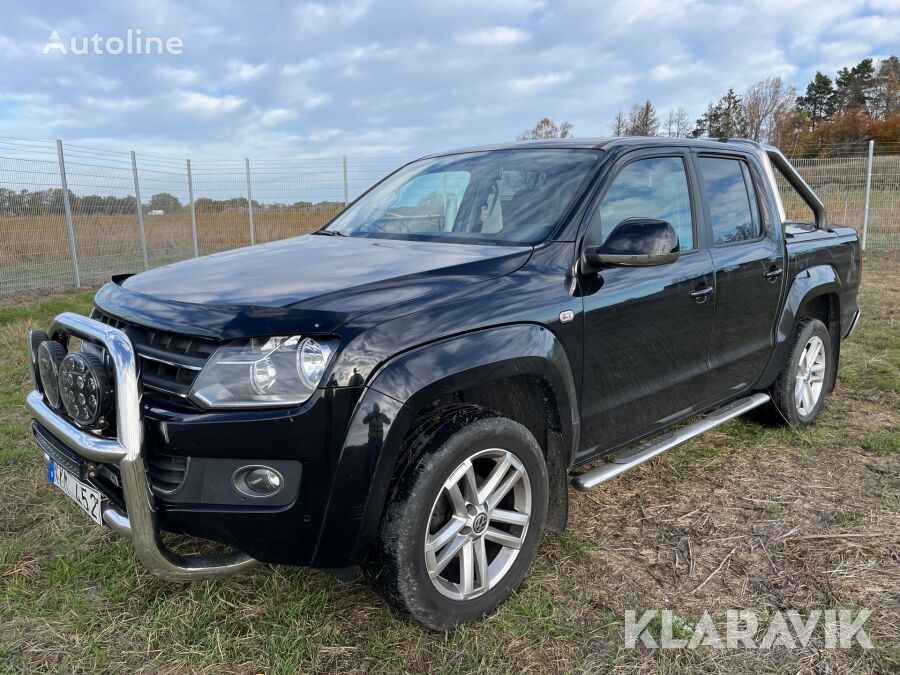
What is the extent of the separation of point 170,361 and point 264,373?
338 millimetres

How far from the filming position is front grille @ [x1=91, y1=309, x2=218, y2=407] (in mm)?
1984

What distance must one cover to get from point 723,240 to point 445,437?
2093 millimetres

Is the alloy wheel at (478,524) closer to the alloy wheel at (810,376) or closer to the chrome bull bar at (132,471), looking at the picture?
the chrome bull bar at (132,471)

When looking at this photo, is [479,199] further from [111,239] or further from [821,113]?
[821,113]

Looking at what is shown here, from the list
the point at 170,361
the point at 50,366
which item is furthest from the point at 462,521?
the point at 50,366

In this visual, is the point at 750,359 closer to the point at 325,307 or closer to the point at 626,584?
the point at 626,584

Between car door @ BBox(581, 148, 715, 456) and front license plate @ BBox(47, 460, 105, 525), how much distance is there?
1748 millimetres

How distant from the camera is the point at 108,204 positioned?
11047 mm

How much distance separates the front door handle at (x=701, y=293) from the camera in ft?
10.1

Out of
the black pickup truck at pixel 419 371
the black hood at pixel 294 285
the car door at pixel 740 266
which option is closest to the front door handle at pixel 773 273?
the car door at pixel 740 266

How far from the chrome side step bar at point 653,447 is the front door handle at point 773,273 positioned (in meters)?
0.70

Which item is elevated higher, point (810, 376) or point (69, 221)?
point (69, 221)

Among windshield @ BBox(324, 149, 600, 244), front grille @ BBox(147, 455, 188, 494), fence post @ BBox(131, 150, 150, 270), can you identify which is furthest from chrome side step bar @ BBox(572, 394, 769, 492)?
fence post @ BBox(131, 150, 150, 270)

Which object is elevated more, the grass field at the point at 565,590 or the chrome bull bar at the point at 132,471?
the chrome bull bar at the point at 132,471
